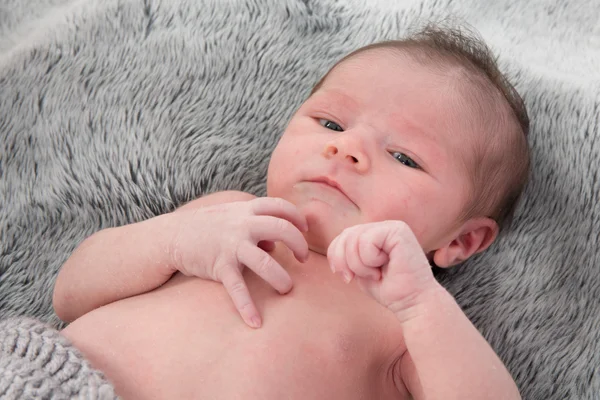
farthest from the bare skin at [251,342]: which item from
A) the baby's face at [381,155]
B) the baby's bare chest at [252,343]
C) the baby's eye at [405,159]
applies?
the baby's eye at [405,159]

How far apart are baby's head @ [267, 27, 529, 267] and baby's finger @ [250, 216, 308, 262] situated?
50 mm

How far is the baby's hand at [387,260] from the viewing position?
106 cm

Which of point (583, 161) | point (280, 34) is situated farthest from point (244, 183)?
point (583, 161)

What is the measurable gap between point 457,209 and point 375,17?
63cm

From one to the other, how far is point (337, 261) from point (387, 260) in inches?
2.9

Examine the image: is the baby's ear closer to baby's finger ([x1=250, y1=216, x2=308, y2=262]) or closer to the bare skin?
the bare skin

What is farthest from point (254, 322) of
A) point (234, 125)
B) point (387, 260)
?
point (234, 125)

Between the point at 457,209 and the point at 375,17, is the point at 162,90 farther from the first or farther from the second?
the point at 457,209

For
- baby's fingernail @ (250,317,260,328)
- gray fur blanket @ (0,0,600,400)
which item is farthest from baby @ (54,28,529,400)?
gray fur blanket @ (0,0,600,400)

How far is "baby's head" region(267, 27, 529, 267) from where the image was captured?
4.10ft

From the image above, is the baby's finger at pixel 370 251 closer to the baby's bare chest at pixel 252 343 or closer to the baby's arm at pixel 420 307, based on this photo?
the baby's arm at pixel 420 307

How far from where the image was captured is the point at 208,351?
117 centimetres

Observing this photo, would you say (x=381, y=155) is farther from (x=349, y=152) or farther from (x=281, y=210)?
(x=281, y=210)

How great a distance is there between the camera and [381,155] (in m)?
1.28
